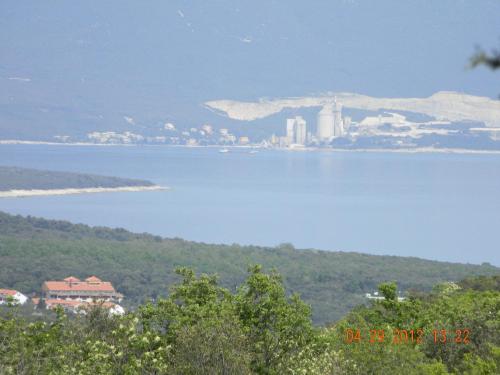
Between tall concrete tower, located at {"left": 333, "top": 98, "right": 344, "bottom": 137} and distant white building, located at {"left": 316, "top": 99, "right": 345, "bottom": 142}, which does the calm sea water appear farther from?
tall concrete tower, located at {"left": 333, "top": 98, "right": 344, "bottom": 137}

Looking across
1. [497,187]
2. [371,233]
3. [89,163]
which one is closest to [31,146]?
[89,163]

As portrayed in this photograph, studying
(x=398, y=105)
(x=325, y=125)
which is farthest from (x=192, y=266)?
(x=398, y=105)

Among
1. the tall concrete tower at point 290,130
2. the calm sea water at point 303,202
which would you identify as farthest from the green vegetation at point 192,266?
the tall concrete tower at point 290,130

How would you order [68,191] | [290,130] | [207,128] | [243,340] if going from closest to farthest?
[243,340]
[68,191]
[290,130]
[207,128]

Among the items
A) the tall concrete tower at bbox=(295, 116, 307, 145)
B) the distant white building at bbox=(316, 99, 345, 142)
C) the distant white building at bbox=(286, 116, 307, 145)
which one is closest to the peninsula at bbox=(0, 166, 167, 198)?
the tall concrete tower at bbox=(295, 116, 307, 145)

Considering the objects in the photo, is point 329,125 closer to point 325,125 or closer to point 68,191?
point 325,125
